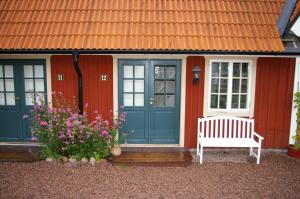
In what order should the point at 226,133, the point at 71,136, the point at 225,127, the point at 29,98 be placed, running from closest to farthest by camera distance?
the point at 71,136
the point at 225,127
the point at 226,133
the point at 29,98

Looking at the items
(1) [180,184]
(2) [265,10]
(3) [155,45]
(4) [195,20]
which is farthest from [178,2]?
(1) [180,184]

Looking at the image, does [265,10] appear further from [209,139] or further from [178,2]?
[209,139]

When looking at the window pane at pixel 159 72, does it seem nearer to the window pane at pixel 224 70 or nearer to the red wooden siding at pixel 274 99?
the window pane at pixel 224 70

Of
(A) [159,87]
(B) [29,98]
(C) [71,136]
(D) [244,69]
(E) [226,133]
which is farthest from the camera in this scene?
(B) [29,98]

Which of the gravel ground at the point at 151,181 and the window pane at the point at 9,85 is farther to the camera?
the window pane at the point at 9,85

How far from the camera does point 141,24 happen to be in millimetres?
6504

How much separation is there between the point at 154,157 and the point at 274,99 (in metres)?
3.44

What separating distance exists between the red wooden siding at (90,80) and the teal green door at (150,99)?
339 millimetres

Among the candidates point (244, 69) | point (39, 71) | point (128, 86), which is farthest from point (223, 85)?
point (39, 71)

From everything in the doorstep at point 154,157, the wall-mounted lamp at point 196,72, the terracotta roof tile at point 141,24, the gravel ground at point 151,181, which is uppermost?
the terracotta roof tile at point 141,24

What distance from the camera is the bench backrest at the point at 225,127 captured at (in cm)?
645

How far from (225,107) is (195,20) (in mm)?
2370

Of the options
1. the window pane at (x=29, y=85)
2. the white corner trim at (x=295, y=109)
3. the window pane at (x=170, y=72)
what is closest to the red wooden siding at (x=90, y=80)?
the window pane at (x=29, y=85)

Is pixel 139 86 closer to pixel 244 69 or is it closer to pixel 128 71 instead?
pixel 128 71
